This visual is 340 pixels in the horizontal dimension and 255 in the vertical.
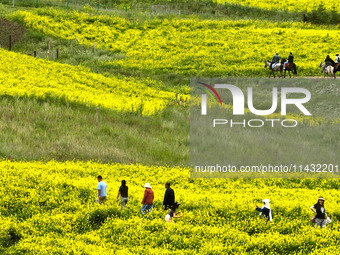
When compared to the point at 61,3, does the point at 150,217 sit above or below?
below

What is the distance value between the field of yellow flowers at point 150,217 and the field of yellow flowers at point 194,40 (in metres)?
30.1

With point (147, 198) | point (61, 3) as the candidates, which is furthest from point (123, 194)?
point (61, 3)

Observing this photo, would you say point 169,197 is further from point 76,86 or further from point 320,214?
point 76,86

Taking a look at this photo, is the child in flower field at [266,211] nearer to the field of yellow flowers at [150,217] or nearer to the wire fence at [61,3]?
the field of yellow flowers at [150,217]

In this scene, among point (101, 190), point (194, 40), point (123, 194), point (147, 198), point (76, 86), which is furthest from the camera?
point (194, 40)

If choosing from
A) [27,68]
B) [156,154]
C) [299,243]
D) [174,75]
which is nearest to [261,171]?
[156,154]

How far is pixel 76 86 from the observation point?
4209 cm

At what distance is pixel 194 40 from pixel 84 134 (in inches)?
1456

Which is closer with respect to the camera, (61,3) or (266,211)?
(266,211)

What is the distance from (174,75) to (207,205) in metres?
34.6

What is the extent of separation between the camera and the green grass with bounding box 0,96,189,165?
2769 cm

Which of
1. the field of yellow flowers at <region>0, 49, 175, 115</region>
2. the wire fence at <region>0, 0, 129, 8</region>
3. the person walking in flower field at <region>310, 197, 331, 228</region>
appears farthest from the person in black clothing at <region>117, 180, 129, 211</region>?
the wire fence at <region>0, 0, 129, 8</region>

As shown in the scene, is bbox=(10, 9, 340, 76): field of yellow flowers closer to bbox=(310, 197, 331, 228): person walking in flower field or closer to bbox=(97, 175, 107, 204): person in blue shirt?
bbox=(310, 197, 331, 228): person walking in flower field

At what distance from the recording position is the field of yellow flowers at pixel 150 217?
16594 mm
